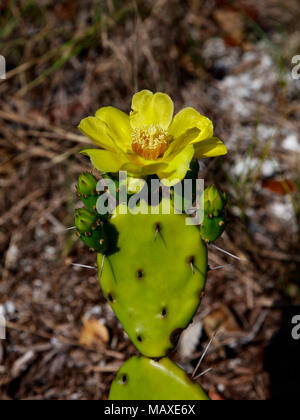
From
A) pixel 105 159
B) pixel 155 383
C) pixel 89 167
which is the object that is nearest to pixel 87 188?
pixel 105 159

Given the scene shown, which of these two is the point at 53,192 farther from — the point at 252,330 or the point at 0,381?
the point at 252,330

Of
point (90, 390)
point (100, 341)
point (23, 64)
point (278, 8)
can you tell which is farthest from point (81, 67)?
point (90, 390)

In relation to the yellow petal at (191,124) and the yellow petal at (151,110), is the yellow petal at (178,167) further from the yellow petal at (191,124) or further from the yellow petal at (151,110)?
the yellow petal at (151,110)

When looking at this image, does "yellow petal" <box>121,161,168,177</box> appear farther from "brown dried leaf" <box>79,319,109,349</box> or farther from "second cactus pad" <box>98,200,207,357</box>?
"brown dried leaf" <box>79,319,109,349</box>

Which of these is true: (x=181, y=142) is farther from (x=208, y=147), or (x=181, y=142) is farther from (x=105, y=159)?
(x=105, y=159)

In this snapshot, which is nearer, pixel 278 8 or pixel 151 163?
pixel 151 163

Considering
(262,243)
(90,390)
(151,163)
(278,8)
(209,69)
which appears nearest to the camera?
(151,163)

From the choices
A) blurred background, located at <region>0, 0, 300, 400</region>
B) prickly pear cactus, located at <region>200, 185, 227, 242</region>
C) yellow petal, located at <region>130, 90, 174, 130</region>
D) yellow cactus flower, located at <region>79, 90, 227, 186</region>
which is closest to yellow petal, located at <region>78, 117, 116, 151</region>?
yellow cactus flower, located at <region>79, 90, 227, 186</region>
